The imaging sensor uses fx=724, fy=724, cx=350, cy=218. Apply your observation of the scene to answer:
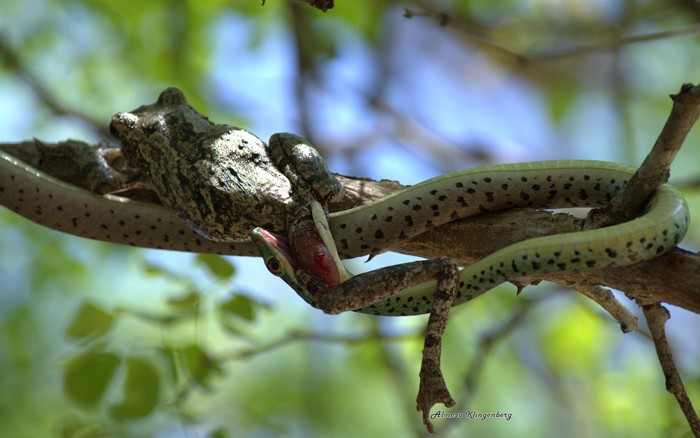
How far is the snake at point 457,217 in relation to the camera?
4777 millimetres

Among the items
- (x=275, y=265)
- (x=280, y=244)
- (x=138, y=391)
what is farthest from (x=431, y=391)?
(x=138, y=391)

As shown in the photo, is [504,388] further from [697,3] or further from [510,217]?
[510,217]

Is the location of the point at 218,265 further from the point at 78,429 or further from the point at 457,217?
the point at 457,217

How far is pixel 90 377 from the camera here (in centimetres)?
664

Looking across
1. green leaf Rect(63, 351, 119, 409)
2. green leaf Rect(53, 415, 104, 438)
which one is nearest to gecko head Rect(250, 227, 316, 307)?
green leaf Rect(63, 351, 119, 409)

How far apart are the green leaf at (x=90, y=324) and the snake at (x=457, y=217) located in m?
0.74

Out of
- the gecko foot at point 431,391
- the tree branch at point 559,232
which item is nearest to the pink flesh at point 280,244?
the tree branch at point 559,232

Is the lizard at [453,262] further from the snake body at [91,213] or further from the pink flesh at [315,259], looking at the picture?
the snake body at [91,213]

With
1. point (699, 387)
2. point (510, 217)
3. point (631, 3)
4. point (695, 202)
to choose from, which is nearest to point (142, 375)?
point (510, 217)

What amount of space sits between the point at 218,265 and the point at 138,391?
135cm

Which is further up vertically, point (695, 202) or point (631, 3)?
point (631, 3)

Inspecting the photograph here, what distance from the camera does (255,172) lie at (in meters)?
6.16

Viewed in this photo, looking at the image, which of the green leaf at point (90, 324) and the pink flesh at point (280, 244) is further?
the green leaf at point (90, 324)

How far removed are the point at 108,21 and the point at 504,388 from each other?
10268 mm
